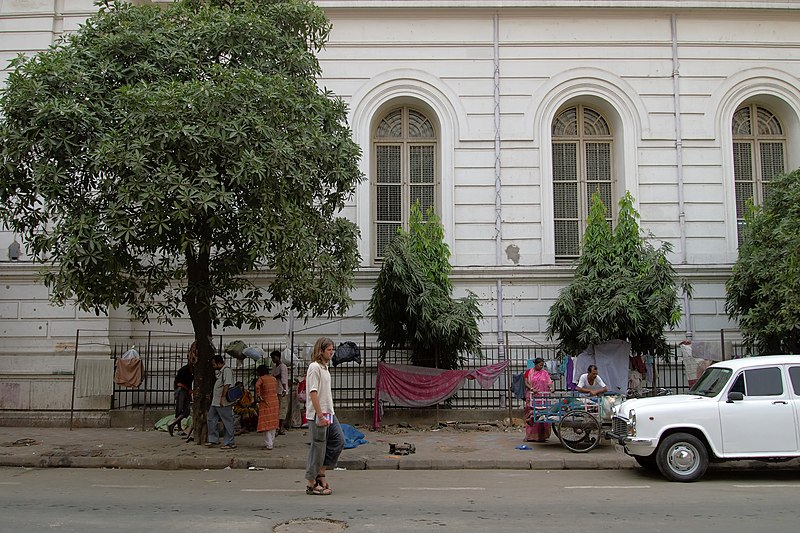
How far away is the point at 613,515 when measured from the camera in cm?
755

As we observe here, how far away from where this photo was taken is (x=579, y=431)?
1205 cm

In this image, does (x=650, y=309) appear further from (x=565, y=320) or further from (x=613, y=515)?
(x=613, y=515)

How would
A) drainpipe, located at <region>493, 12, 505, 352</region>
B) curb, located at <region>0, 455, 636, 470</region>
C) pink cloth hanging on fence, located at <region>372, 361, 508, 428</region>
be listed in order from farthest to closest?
drainpipe, located at <region>493, 12, 505, 352</region> < pink cloth hanging on fence, located at <region>372, 361, 508, 428</region> < curb, located at <region>0, 455, 636, 470</region>

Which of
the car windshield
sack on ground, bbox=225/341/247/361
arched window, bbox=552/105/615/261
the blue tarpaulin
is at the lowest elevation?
the blue tarpaulin

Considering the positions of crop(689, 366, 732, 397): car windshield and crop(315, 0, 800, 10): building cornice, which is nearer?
crop(689, 366, 732, 397): car windshield

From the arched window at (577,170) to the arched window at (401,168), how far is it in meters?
3.19

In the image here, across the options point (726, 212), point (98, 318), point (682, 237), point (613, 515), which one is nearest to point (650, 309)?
point (682, 237)

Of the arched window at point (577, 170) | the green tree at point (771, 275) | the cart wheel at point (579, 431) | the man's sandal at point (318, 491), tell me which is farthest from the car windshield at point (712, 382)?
the arched window at point (577, 170)

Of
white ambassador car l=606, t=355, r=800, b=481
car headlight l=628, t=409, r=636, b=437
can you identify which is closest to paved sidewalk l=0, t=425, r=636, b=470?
car headlight l=628, t=409, r=636, b=437

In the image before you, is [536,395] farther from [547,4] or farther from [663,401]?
[547,4]

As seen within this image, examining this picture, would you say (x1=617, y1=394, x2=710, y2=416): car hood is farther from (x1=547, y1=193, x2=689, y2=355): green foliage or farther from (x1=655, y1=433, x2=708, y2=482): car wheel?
(x1=547, y1=193, x2=689, y2=355): green foliage

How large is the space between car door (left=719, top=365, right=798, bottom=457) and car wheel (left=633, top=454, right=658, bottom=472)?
1.08m

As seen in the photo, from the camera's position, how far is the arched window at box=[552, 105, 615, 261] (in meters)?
17.3

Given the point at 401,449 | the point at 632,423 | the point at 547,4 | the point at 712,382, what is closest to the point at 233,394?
the point at 401,449
